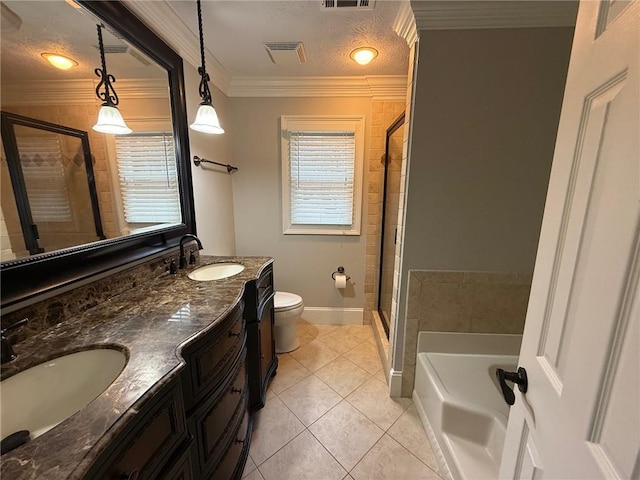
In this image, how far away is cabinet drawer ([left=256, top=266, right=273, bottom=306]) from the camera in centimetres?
163

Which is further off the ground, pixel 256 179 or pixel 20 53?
pixel 20 53

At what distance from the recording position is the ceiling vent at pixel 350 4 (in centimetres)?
139

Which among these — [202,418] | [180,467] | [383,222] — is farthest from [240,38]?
[180,467]

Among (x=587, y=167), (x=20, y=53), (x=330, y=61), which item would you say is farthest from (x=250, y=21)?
(x=587, y=167)

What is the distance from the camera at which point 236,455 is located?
1259mm

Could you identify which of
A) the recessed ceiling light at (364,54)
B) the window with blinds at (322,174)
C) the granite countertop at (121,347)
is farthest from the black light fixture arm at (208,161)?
the recessed ceiling light at (364,54)

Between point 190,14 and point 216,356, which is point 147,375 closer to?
point 216,356

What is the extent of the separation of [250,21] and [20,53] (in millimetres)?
1132

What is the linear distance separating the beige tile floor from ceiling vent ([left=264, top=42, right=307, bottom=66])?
2415mm

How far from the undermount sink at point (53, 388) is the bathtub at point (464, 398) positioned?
5.08ft

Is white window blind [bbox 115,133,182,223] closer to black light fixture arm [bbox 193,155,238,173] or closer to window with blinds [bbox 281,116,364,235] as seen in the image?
black light fixture arm [bbox 193,155,238,173]

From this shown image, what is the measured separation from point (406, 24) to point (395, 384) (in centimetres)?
227

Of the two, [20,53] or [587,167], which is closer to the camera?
[587,167]

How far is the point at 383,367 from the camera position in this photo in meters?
2.14
